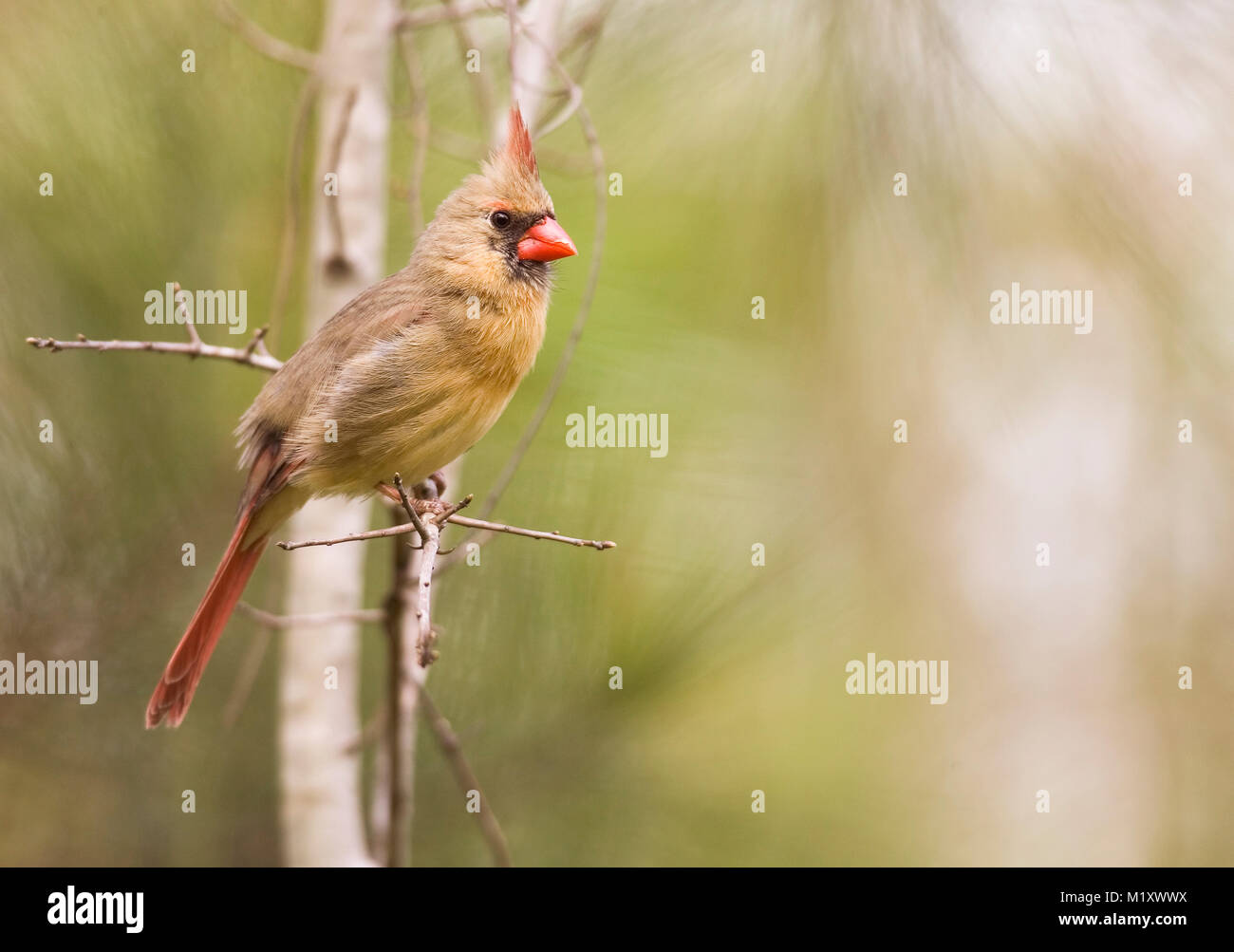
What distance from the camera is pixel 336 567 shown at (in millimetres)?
2451

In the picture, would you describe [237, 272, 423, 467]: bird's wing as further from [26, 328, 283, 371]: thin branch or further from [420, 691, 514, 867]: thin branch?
[420, 691, 514, 867]: thin branch

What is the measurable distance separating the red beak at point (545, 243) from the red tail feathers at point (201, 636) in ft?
2.65

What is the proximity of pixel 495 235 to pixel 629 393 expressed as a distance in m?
0.46

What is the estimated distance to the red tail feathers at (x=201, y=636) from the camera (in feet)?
7.33

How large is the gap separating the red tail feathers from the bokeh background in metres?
0.33

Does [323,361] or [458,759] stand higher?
[323,361]

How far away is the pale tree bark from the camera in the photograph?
91.6 inches

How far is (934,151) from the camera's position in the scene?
2359 millimetres

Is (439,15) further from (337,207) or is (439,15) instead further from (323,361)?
(323,361)
